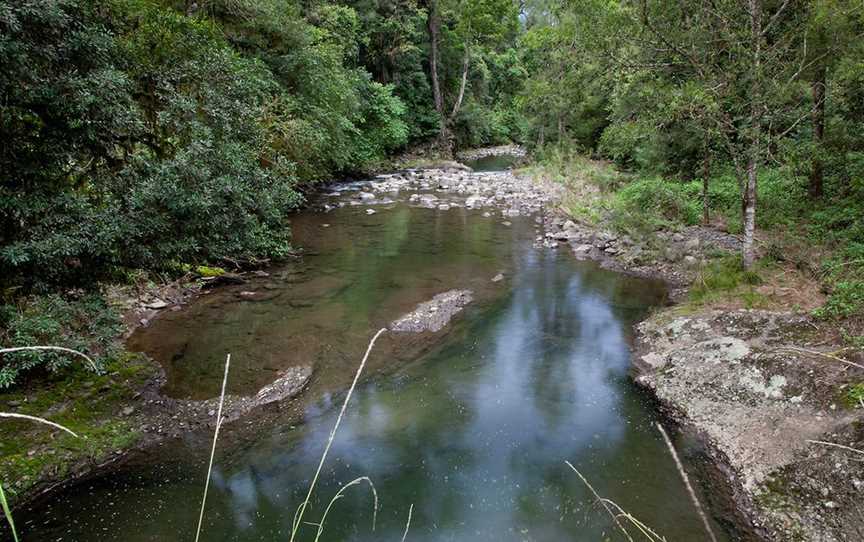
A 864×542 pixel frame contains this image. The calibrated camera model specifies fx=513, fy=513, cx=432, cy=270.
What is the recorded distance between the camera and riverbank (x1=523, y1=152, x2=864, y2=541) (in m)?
4.46

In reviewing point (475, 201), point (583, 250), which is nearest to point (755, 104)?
point (583, 250)

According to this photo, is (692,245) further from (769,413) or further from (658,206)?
(769,413)

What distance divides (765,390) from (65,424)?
7.69 meters

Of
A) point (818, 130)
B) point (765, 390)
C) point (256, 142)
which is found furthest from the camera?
point (818, 130)

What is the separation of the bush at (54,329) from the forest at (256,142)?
0.02 meters

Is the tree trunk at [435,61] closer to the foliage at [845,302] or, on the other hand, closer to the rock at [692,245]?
the rock at [692,245]

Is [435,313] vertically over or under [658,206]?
under

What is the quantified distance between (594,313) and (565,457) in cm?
426

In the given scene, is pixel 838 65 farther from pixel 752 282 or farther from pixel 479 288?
pixel 479 288

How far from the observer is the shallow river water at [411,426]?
4684 millimetres

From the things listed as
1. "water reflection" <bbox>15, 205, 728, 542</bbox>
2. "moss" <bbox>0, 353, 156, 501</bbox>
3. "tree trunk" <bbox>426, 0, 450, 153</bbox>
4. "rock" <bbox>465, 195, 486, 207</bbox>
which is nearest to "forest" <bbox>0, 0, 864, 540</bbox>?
"moss" <bbox>0, 353, 156, 501</bbox>

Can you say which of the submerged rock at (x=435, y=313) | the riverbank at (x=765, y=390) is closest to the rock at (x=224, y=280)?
the submerged rock at (x=435, y=313)

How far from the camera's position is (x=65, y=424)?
558cm

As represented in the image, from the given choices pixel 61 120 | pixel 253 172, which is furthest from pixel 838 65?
pixel 61 120
